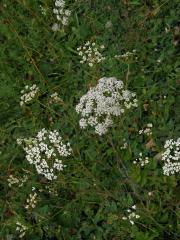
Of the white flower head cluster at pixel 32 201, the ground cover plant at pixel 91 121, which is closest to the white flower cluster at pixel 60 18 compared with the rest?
the ground cover plant at pixel 91 121

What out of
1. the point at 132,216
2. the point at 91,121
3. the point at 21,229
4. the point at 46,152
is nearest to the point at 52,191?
the point at 21,229

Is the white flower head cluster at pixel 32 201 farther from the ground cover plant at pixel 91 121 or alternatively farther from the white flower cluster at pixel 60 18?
the white flower cluster at pixel 60 18

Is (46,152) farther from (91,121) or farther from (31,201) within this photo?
(31,201)

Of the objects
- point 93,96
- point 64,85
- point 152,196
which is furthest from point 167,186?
point 64,85

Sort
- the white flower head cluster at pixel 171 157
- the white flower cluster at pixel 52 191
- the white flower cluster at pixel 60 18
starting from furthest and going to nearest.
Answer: the white flower cluster at pixel 60 18 → the white flower cluster at pixel 52 191 → the white flower head cluster at pixel 171 157

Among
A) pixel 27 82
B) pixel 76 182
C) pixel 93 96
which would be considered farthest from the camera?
pixel 27 82

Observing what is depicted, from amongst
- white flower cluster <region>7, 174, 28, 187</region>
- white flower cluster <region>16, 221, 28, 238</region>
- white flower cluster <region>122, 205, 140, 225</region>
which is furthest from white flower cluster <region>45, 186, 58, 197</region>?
white flower cluster <region>122, 205, 140, 225</region>

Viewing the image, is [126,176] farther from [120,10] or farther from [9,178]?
[120,10]

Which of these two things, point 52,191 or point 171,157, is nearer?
point 171,157
